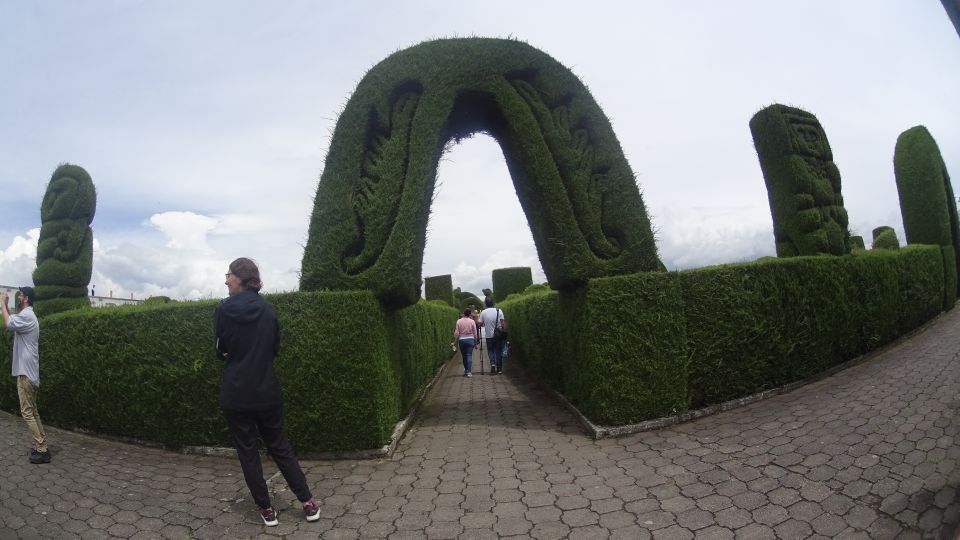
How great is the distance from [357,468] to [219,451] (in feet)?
5.21

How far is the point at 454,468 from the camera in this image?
440 cm

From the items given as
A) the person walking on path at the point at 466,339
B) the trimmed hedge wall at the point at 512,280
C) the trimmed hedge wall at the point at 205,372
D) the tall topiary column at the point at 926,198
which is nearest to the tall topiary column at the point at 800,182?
the tall topiary column at the point at 926,198

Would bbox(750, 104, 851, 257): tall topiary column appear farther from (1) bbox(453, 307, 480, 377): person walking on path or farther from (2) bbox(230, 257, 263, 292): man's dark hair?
(2) bbox(230, 257, 263, 292): man's dark hair

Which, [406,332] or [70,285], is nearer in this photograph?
[406,332]

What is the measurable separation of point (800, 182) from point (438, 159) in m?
6.22

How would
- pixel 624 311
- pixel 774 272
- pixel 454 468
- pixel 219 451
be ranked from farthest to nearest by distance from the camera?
pixel 774 272
pixel 624 311
pixel 219 451
pixel 454 468

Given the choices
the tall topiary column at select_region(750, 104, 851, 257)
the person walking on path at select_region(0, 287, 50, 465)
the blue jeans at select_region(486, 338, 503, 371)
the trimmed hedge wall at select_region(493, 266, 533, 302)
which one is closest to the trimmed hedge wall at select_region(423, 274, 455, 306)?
the trimmed hedge wall at select_region(493, 266, 533, 302)

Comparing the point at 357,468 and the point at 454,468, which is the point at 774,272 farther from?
the point at 357,468

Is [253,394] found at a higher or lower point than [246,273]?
lower

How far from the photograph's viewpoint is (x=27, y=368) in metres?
4.77

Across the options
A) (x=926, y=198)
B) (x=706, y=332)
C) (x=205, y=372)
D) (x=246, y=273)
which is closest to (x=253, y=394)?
(x=246, y=273)

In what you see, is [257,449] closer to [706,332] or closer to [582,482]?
[582,482]

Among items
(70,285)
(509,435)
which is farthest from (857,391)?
(70,285)

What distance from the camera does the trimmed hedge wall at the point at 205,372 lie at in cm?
478
